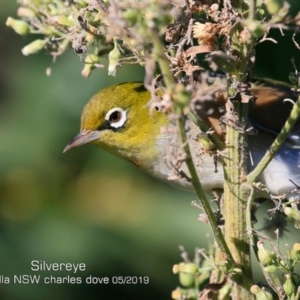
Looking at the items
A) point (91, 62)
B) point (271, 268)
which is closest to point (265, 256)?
point (271, 268)

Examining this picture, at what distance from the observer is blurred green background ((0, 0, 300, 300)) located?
442 centimetres

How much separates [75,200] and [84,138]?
39.5 inches

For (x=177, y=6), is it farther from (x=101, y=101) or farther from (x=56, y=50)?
(x=101, y=101)

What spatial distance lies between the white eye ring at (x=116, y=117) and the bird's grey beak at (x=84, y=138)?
0.36 feet

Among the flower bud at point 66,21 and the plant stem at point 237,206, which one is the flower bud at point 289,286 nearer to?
the plant stem at point 237,206

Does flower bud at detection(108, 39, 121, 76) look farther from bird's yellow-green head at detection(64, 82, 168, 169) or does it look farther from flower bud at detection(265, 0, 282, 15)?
bird's yellow-green head at detection(64, 82, 168, 169)

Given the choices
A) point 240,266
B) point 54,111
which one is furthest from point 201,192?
point 54,111

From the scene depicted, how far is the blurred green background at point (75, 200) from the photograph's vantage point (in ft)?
14.5

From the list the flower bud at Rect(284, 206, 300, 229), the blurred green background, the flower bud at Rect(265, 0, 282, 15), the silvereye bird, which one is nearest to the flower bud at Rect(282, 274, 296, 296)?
the flower bud at Rect(284, 206, 300, 229)

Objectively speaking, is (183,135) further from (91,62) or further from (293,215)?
(91,62)

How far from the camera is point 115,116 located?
379 centimetres

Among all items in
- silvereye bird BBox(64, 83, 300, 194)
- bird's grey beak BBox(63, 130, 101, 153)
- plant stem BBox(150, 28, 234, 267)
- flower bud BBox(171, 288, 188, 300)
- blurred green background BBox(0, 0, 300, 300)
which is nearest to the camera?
plant stem BBox(150, 28, 234, 267)

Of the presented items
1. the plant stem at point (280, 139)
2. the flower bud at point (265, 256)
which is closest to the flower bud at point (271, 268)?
the flower bud at point (265, 256)

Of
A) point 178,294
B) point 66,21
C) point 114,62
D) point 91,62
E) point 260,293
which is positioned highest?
point 66,21
